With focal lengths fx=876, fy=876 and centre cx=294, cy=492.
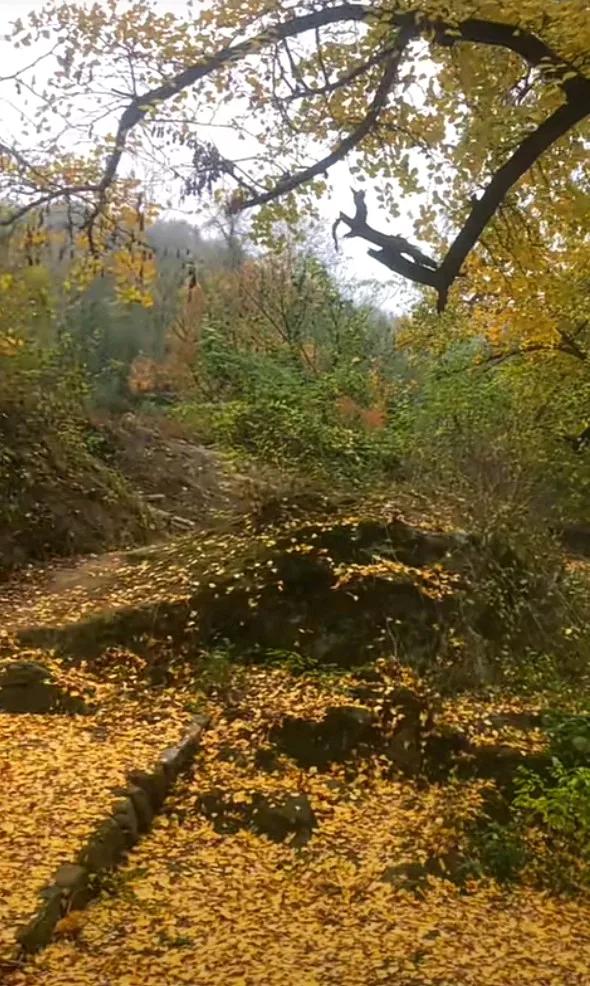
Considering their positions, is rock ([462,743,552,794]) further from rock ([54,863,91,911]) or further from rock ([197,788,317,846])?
rock ([54,863,91,911])

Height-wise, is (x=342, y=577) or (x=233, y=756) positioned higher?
(x=342, y=577)

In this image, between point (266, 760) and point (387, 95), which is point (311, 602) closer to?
point (266, 760)

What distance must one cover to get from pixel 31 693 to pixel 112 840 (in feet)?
6.77

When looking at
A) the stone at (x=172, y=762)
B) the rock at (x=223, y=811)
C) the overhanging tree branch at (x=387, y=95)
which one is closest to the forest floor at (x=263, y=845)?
the rock at (x=223, y=811)

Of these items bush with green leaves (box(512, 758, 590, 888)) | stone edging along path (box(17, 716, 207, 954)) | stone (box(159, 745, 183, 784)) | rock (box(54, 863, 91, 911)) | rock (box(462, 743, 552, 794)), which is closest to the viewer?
stone edging along path (box(17, 716, 207, 954))

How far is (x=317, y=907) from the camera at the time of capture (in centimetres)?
451

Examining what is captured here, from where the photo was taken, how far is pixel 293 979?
377cm

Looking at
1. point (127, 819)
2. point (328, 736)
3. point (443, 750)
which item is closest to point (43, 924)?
point (127, 819)

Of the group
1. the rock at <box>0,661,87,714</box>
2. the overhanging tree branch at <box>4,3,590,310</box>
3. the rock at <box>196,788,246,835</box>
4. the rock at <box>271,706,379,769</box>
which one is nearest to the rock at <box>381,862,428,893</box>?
the rock at <box>196,788,246,835</box>

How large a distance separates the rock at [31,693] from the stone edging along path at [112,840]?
0.99m

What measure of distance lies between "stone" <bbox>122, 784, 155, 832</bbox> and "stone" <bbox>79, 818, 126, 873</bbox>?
0.29 m

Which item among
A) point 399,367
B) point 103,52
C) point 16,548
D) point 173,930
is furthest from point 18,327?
point 399,367

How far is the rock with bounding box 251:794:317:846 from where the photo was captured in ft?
17.0

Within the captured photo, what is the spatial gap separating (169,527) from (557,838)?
8.72m
